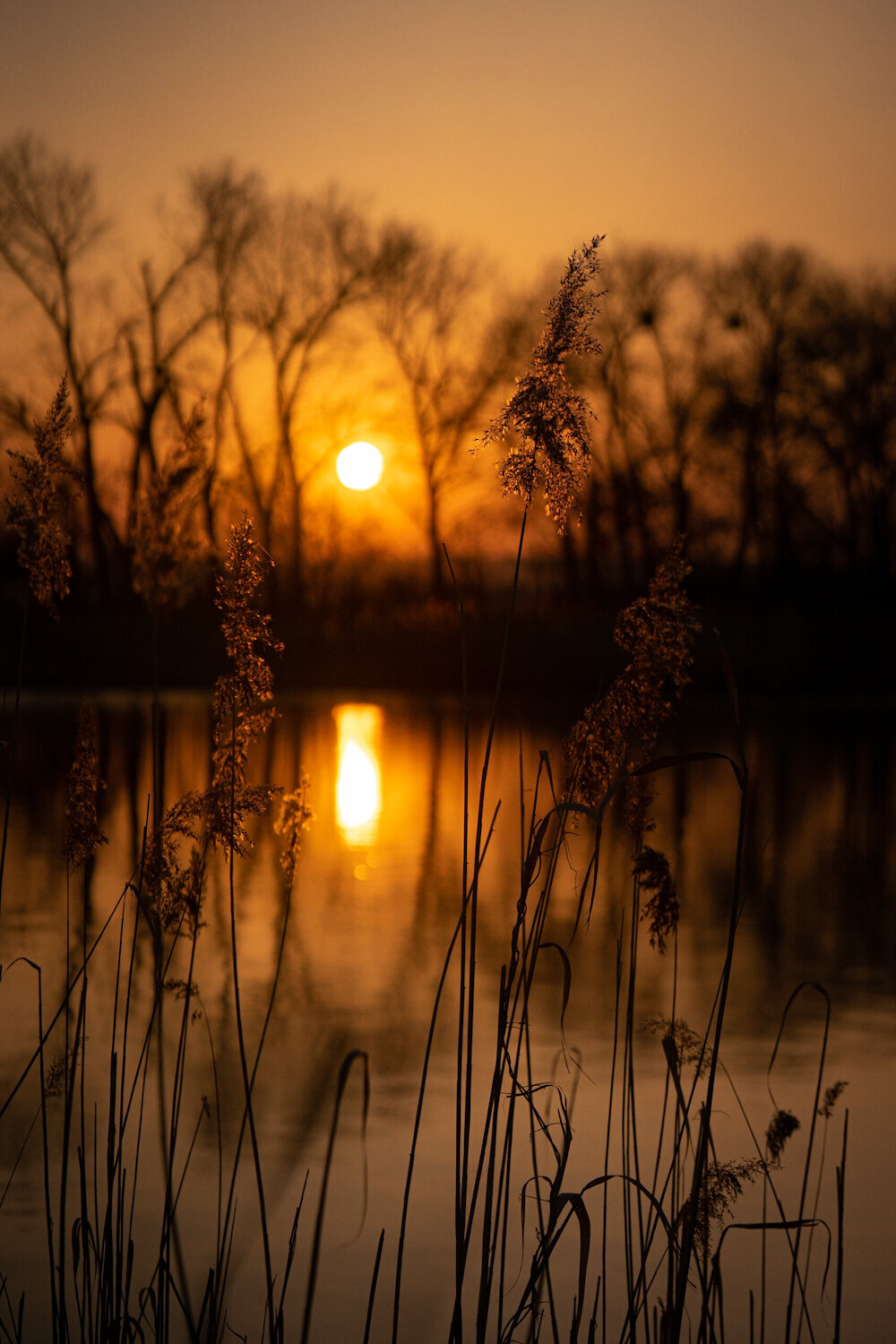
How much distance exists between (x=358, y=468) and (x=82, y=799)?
714 inches

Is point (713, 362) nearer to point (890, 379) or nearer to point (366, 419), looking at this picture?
point (890, 379)

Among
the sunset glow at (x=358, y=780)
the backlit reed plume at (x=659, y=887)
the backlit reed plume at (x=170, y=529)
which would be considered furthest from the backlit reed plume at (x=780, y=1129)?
the sunset glow at (x=358, y=780)

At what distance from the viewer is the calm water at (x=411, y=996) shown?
8.07 feet

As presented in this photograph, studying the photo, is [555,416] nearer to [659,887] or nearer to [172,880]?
[659,887]

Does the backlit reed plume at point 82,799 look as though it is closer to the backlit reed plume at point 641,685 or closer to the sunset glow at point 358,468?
the backlit reed plume at point 641,685

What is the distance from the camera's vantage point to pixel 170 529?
4.07 ft

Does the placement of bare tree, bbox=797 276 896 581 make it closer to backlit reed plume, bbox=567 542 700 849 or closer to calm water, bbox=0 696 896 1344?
calm water, bbox=0 696 896 1344

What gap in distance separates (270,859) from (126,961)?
2306 millimetres

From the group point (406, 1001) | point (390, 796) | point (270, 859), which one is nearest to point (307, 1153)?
point (406, 1001)

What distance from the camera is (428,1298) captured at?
2311 millimetres

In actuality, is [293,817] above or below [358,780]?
above

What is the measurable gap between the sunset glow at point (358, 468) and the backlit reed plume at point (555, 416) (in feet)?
59.5

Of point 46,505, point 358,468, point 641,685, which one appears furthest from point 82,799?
point 358,468

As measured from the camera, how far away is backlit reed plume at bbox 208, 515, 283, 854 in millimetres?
1414
